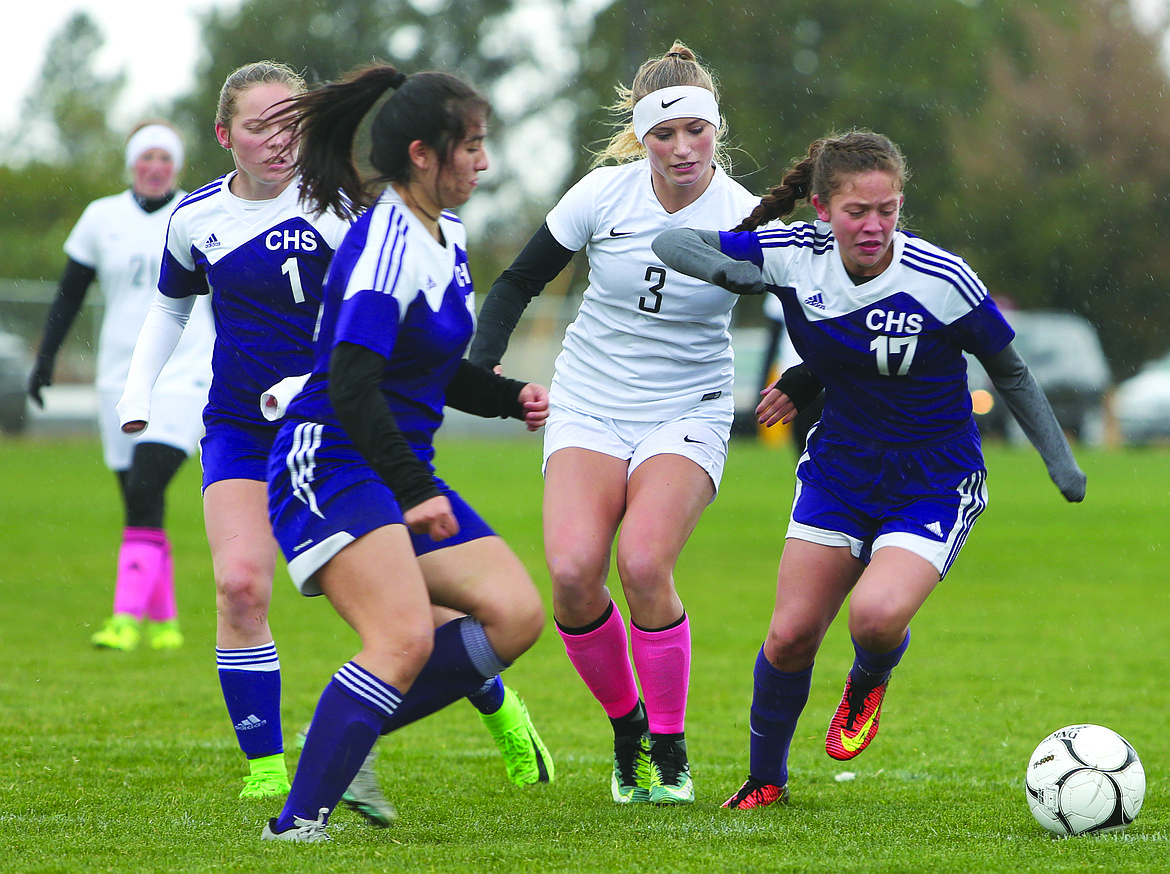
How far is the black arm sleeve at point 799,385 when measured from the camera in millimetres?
4664

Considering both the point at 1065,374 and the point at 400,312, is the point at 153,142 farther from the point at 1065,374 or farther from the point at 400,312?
the point at 1065,374

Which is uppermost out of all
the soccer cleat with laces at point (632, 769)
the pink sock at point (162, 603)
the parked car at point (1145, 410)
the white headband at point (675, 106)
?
the white headband at point (675, 106)

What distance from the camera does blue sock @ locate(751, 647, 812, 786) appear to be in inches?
174

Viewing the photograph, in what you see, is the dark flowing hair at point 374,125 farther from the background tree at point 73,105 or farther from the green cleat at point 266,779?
the background tree at point 73,105

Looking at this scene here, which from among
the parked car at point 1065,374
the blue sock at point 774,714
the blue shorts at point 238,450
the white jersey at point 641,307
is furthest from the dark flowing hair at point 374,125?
the parked car at point 1065,374

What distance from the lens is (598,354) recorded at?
4.86 m

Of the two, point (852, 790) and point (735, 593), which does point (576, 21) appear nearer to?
point (735, 593)

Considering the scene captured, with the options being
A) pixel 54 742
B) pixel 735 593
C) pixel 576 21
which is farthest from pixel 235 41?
pixel 54 742

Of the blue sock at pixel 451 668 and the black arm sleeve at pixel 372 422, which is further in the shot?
the blue sock at pixel 451 668

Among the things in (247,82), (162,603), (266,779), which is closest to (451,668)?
(266,779)

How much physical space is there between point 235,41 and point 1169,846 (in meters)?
44.3

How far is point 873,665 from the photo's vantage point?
4.47 m

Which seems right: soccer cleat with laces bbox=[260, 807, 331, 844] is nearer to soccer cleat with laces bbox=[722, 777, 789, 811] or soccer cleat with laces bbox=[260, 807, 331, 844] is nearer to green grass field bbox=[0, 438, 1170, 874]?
green grass field bbox=[0, 438, 1170, 874]

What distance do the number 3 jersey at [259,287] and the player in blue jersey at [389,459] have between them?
652 mm
